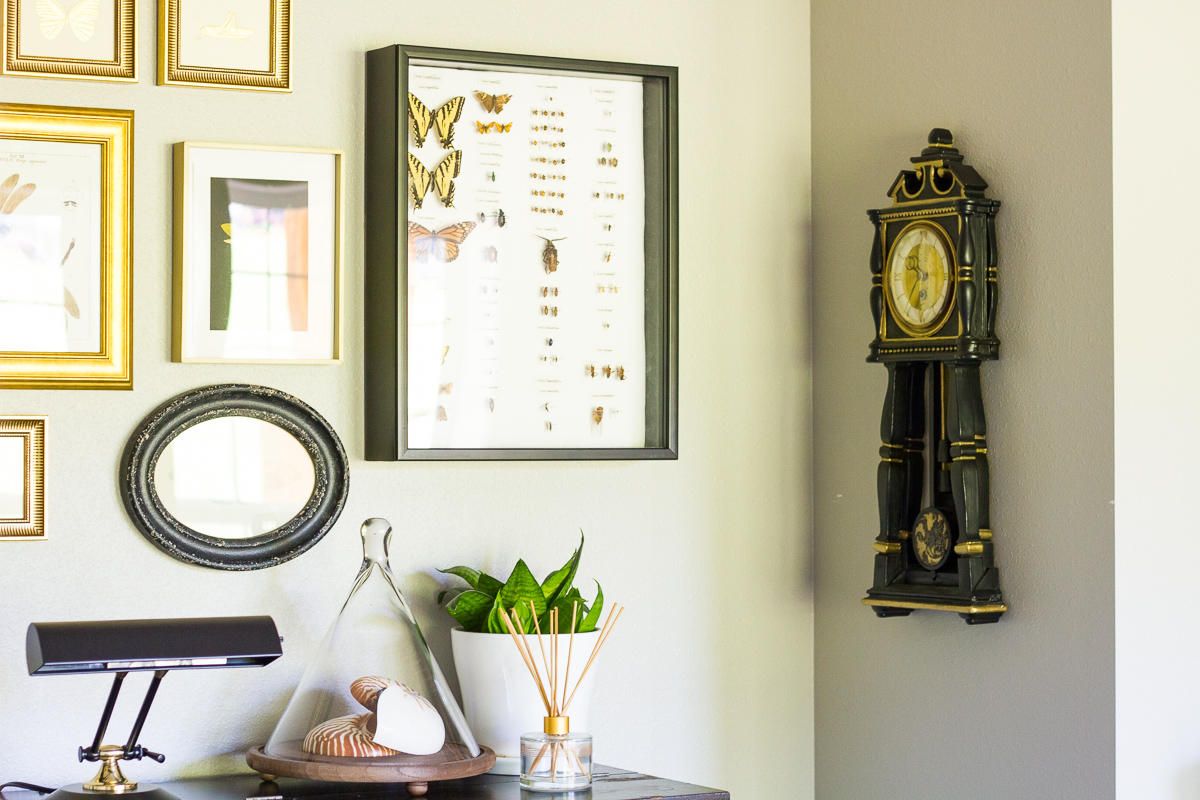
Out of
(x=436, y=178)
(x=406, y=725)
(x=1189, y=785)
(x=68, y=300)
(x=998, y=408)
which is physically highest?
(x=436, y=178)

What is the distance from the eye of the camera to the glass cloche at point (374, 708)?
1851 millimetres

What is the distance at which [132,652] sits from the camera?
5.75 ft

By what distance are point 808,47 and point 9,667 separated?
66.3 inches

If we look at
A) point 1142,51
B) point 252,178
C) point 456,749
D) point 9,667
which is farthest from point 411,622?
point 1142,51

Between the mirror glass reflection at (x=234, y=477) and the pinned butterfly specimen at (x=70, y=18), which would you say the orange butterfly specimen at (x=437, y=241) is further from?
Result: the pinned butterfly specimen at (x=70, y=18)

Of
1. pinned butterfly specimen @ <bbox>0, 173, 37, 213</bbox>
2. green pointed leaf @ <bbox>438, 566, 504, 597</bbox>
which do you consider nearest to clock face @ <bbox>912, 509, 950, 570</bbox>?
green pointed leaf @ <bbox>438, 566, 504, 597</bbox>

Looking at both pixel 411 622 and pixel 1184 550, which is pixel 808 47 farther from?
pixel 411 622

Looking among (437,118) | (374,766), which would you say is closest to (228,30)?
(437,118)

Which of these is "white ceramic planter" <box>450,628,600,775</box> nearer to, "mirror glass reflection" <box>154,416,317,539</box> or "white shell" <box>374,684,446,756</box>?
"white shell" <box>374,684,446,756</box>

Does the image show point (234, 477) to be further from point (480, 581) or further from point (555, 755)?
point (555, 755)

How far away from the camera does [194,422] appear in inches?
81.7

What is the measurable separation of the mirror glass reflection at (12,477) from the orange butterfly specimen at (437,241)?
0.65 m

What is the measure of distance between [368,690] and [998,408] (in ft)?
3.34

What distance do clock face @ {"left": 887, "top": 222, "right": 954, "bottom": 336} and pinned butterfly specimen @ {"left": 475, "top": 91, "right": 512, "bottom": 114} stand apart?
0.67 metres
